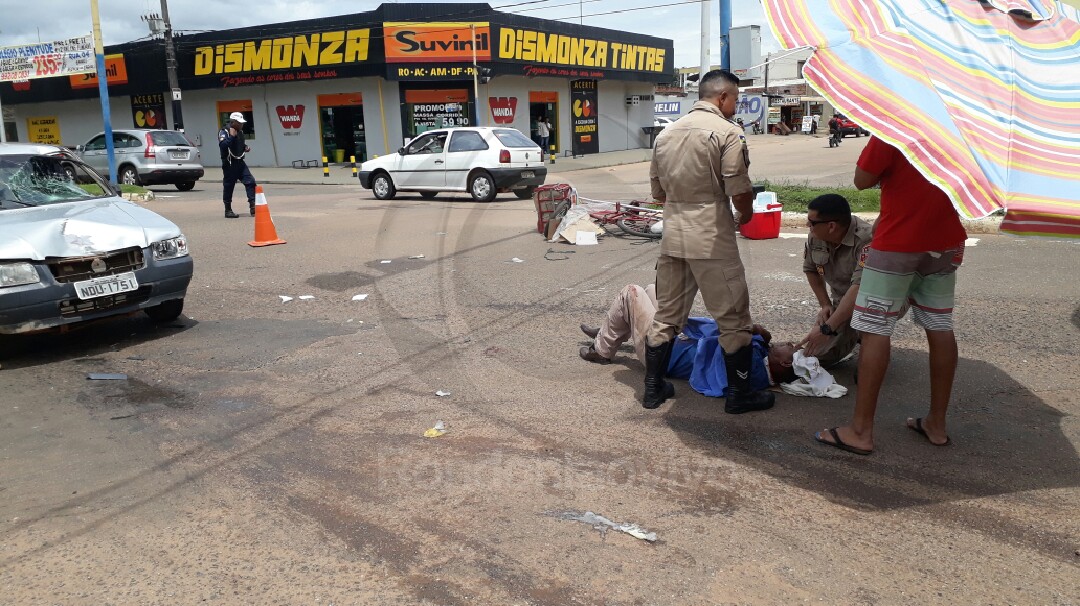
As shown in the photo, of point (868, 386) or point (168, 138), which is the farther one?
point (168, 138)

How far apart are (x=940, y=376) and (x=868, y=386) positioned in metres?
0.41

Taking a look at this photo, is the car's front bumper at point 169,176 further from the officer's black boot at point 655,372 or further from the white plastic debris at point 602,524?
the white plastic debris at point 602,524

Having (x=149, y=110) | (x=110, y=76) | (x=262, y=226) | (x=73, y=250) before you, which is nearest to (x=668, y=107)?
(x=149, y=110)

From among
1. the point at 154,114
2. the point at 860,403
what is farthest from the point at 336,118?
the point at 860,403

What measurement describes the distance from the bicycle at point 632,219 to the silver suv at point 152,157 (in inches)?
589

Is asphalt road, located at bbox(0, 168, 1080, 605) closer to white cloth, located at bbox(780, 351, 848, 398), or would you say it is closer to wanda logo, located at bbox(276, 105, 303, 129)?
white cloth, located at bbox(780, 351, 848, 398)

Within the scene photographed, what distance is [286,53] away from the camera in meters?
30.3

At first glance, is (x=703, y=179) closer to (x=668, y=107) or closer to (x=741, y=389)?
(x=741, y=389)

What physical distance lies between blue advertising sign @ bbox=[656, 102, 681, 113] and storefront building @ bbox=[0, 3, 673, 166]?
1267 centimetres

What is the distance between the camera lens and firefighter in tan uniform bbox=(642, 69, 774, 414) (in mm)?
4219

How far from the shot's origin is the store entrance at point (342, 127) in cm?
3125

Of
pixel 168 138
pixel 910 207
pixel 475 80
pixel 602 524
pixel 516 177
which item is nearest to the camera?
pixel 602 524

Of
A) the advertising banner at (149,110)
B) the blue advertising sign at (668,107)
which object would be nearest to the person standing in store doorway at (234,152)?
the advertising banner at (149,110)

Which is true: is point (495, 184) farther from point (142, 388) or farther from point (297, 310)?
point (142, 388)
